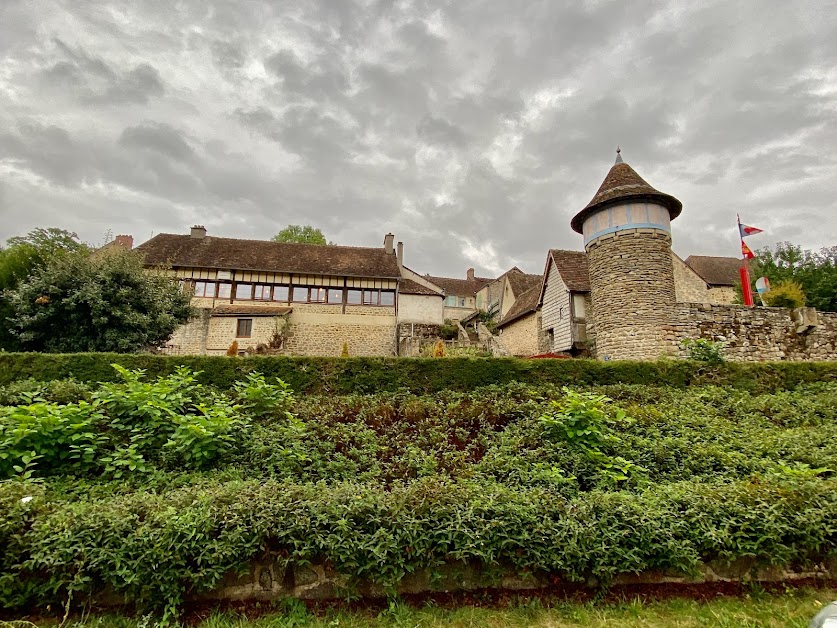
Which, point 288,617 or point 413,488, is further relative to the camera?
point 413,488

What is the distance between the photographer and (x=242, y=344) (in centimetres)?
2169

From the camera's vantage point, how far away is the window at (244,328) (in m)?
21.9

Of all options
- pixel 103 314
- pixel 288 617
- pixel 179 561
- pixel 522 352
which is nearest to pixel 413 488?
pixel 288 617

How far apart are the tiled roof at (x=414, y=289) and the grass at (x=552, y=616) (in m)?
22.7

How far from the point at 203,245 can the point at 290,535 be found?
24.5 metres

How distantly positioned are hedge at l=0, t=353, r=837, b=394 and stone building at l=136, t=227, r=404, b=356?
540 inches

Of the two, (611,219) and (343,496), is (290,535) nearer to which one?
(343,496)

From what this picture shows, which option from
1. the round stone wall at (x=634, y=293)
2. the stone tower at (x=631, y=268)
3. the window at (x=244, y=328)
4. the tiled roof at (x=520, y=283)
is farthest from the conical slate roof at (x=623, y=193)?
the window at (x=244, y=328)

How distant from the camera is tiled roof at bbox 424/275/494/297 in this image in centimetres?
4288

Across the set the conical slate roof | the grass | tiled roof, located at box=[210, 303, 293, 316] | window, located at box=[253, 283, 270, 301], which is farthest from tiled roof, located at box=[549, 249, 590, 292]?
window, located at box=[253, 283, 270, 301]

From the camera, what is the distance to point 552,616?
316 centimetres

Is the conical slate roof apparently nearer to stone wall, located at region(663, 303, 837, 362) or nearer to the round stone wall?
the round stone wall

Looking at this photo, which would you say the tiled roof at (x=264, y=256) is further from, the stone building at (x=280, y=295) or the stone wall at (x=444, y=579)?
the stone wall at (x=444, y=579)

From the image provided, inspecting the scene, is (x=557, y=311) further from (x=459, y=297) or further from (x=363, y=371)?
(x=459, y=297)
